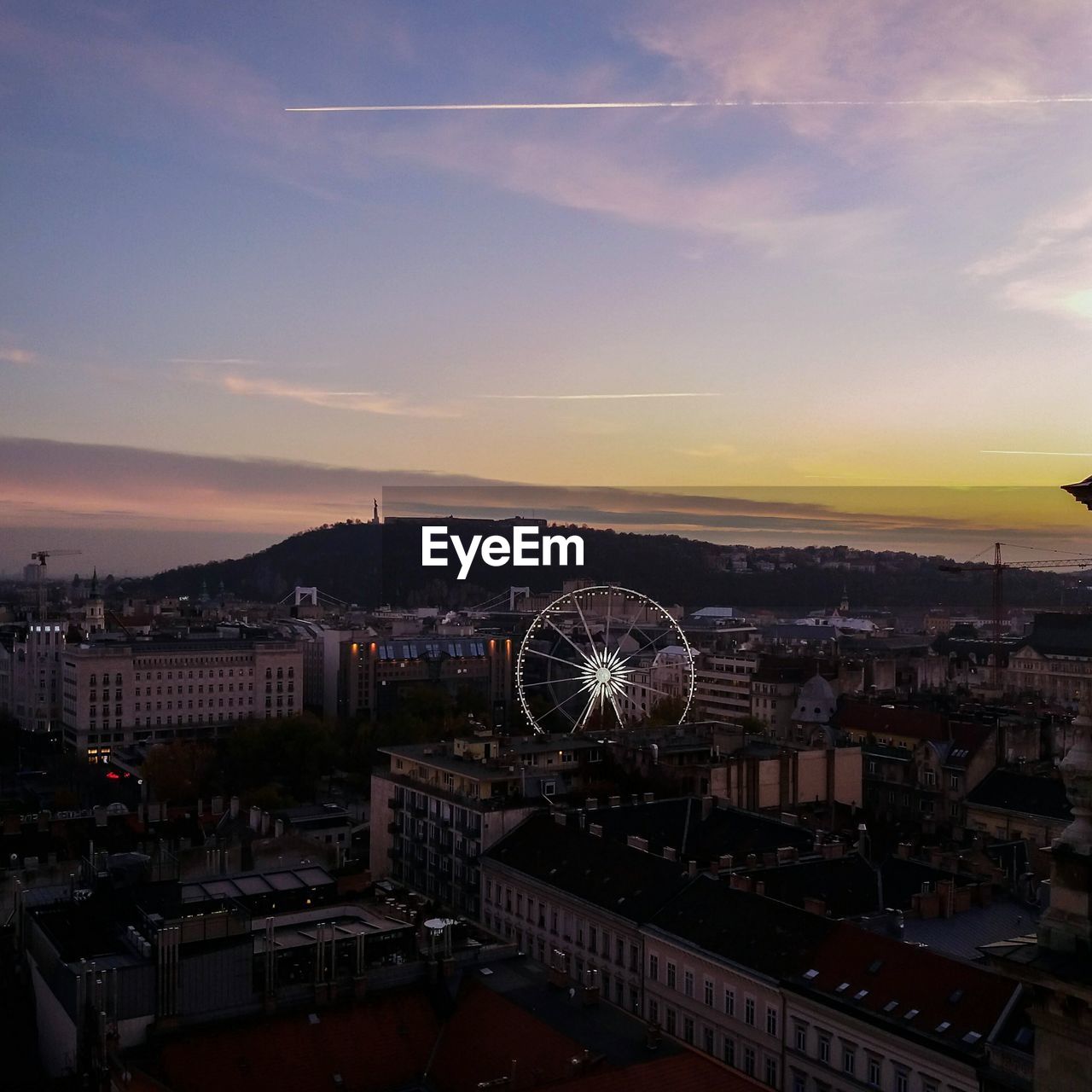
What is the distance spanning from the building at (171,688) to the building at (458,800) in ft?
143

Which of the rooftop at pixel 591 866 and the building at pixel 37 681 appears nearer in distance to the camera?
the rooftop at pixel 591 866

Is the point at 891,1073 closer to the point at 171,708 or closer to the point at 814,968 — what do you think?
the point at 814,968

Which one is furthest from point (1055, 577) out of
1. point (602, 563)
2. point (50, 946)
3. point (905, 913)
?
point (50, 946)

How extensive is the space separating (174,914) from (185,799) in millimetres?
37154

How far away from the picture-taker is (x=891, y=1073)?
2152 cm

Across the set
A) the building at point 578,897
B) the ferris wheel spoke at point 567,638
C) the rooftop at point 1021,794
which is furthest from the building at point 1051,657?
the building at point 578,897

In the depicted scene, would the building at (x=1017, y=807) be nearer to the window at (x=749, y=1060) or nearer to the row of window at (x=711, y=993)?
the row of window at (x=711, y=993)

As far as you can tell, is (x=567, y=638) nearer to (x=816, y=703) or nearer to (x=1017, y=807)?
(x=1017, y=807)

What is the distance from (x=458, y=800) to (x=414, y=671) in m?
63.4

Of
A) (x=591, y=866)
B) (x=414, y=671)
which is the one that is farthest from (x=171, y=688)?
(x=591, y=866)

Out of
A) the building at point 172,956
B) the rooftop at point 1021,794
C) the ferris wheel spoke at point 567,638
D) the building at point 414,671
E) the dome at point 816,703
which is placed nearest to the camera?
the building at point 172,956

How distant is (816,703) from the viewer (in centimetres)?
7538

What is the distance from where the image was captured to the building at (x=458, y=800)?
38.3 metres

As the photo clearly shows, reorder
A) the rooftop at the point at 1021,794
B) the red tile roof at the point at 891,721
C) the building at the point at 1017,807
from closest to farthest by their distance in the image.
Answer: the building at the point at 1017,807 < the rooftop at the point at 1021,794 < the red tile roof at the point at 891,721
